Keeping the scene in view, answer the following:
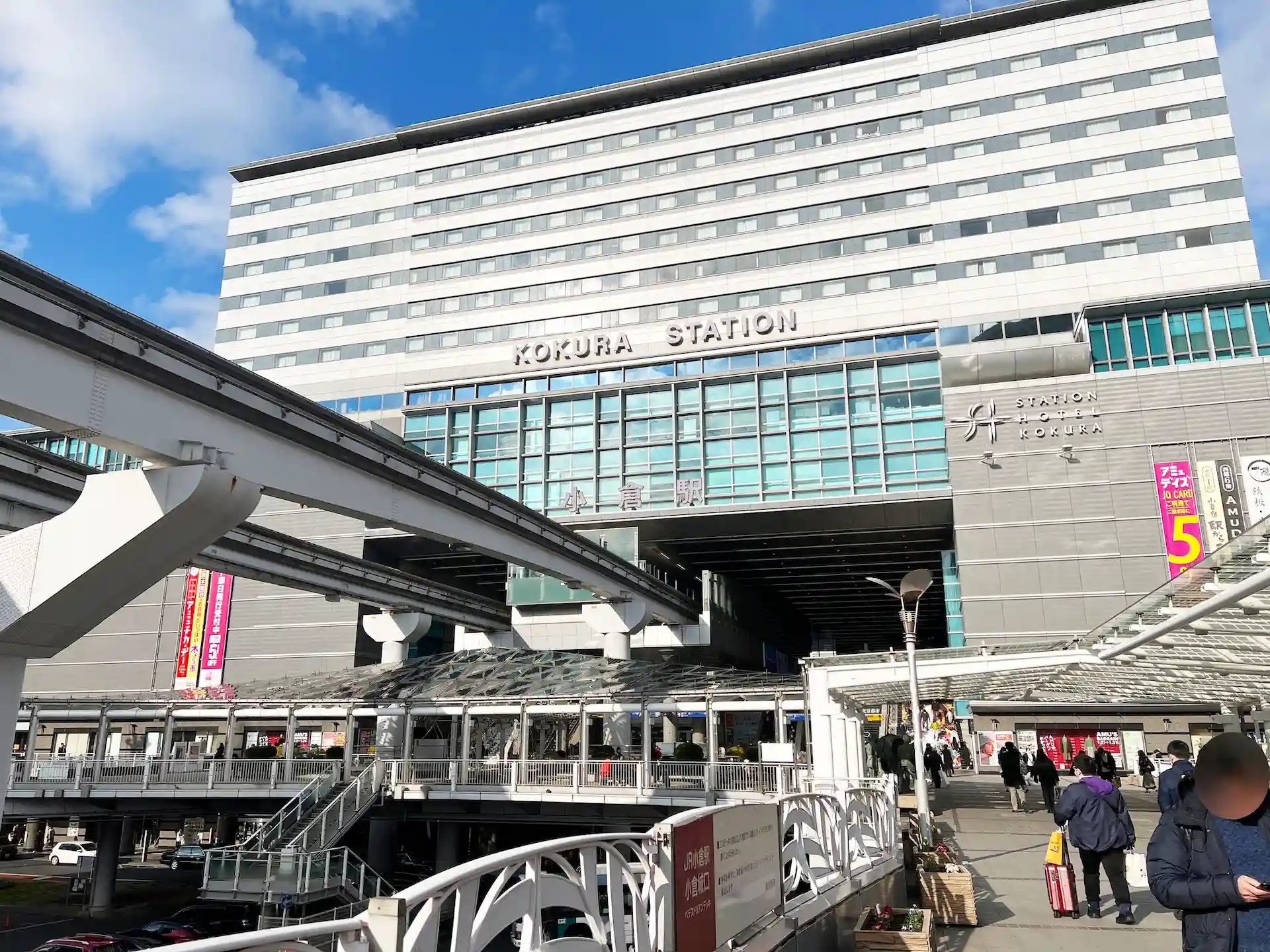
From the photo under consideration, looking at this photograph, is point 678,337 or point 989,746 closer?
point 989,746

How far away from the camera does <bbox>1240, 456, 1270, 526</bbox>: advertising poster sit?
35.9 m

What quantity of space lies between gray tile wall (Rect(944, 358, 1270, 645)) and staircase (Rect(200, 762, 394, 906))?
83.7 feet

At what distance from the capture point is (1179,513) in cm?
3678

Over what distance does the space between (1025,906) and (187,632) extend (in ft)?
165

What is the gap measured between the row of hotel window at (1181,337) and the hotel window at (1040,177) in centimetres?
773

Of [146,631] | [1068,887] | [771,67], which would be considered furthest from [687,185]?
[1068,887]

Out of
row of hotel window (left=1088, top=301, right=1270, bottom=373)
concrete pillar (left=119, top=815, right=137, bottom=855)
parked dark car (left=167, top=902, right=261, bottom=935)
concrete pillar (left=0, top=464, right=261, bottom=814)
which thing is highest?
row of hotel window (left=1088, top=301, right=1270, bottom=373)

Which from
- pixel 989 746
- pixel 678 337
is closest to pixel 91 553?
pixel 678 337

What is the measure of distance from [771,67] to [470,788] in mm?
40882

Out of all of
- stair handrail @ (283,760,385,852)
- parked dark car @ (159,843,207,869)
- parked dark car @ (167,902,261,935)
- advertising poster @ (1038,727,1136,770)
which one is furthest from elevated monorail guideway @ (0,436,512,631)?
advertising poster @ (1038,727,1136,770)

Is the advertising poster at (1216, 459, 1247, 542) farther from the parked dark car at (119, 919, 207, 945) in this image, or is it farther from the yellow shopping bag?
the parked dark car at (119, 919, 207, 945)

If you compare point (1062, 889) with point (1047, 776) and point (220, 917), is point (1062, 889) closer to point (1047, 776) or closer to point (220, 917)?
point (1047, 776)

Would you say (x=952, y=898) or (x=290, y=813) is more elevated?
(x=952, y=898)

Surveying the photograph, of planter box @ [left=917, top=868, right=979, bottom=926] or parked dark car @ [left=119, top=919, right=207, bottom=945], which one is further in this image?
parked dark car @ [left=119, top=919, right=207, bottom=945]
